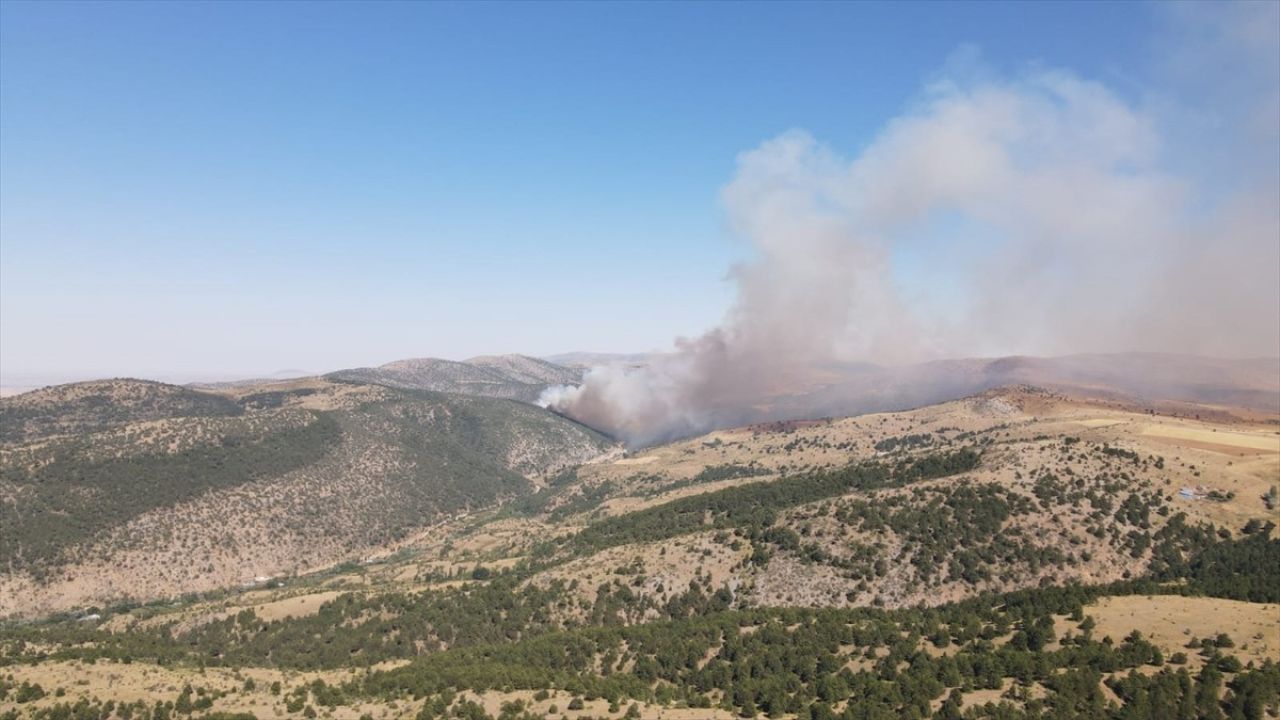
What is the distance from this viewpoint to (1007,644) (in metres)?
57.4

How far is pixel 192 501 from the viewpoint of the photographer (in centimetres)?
13638

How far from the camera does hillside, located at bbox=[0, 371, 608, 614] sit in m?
116

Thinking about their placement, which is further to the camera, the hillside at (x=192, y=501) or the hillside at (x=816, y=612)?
the hillside at (x=192, y=501)

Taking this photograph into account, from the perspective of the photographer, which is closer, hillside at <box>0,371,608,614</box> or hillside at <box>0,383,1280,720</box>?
hillside at <box>0,383,1280,720</box>

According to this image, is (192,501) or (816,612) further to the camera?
(192,501)

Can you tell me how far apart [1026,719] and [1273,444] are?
104107mm

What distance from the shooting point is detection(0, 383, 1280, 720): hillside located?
169 ft

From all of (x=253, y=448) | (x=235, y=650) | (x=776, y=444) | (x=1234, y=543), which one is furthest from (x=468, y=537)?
(x=1234, y=543)

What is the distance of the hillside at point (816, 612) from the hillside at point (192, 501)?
22.5 ft

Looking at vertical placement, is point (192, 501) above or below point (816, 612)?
below

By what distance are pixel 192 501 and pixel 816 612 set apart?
124415 millimetres

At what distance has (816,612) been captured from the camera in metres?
71.0

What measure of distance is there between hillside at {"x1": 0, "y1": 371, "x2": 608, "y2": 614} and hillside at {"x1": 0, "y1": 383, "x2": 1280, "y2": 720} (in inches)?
270

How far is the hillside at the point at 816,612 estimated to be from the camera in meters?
51.6
